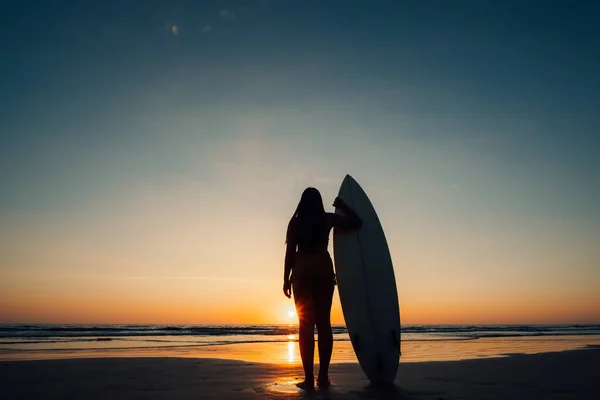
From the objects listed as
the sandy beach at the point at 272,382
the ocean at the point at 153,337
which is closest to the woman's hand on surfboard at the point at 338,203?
the sandy beach at the point at 272,382

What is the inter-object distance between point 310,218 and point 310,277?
50 cm

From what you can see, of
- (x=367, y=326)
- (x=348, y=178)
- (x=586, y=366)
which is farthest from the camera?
(x=586, y=366)

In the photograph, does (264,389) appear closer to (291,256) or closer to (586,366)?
(291,256)

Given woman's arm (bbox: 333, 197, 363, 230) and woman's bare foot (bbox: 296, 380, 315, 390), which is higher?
woman's arm (bbox: 333, 197, 363, 230)

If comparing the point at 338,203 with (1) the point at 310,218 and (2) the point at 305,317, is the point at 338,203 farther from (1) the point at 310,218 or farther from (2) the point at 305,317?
(2) the point at 305,317

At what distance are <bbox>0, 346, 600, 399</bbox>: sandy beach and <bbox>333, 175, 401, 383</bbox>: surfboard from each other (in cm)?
25

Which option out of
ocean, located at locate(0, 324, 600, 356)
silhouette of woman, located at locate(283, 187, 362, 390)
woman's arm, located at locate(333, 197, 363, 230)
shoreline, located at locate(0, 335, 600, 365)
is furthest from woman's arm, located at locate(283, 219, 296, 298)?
ocean, located at locate(0, 324, 600, 356)

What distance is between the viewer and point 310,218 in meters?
4.28

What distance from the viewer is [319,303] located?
13.7 ft

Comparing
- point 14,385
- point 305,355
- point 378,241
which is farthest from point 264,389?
point 14,385

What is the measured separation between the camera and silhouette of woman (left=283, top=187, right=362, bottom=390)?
4.13 m

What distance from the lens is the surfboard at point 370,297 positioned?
15.0ft

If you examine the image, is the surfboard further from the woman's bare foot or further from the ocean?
the ocean

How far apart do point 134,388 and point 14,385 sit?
3.99 ft
